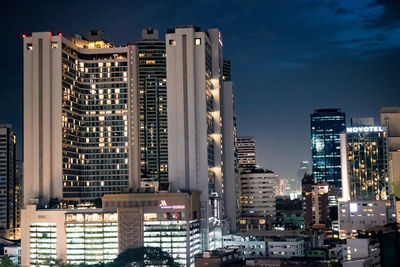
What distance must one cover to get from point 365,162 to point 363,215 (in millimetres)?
15638

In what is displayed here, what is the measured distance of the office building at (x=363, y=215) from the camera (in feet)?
582

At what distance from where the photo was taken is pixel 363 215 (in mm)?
179875

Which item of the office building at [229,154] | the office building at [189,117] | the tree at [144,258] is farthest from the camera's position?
the office building at [229,154]

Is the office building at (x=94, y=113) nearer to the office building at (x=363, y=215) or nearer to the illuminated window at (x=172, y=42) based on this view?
the illuminated window at (x=172, y=42)

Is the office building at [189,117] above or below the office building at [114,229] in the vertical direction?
above

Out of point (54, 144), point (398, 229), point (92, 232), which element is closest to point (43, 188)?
point (54, 144)

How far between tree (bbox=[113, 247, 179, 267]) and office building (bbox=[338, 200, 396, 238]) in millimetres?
62961

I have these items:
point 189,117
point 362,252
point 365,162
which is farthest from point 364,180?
point 362,252

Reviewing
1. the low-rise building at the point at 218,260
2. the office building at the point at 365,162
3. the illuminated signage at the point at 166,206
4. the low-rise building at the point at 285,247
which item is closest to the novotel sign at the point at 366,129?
the office building at the point at 365,162

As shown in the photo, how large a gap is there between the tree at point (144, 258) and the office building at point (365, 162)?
2776 inches

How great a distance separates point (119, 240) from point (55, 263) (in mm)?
12919

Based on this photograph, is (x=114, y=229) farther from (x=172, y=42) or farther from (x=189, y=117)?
(x=172, y=42)

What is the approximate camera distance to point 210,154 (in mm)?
165375

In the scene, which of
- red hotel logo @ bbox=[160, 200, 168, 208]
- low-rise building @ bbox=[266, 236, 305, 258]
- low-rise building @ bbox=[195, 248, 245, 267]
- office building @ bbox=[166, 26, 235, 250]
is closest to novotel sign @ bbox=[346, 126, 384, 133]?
low-rise building @ bbox=[266, 236, 305, 258]
